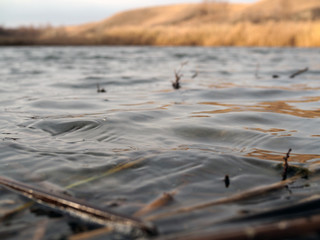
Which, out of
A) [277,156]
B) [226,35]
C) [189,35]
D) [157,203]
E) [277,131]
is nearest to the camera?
[157,203]

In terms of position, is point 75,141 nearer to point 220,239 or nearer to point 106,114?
point 106,114

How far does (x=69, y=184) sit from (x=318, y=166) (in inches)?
52.3

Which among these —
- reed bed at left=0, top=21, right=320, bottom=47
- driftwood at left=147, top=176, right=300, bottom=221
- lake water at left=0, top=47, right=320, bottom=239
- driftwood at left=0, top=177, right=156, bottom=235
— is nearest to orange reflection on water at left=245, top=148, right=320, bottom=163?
lake water at left=0, top=47, right=320, bottom=239

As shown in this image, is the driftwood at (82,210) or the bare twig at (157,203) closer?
the driftwood at (82,210)

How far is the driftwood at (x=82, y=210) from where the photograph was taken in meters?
1.17

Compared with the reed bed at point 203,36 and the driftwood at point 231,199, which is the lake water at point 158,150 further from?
the reed bed at point 203,36

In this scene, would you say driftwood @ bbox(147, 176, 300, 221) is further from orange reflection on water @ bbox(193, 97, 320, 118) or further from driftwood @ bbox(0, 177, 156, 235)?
orange reflection on water @ bbox(193, 97, 320, 118)

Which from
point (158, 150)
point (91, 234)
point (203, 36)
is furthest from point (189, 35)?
point (91, 234)

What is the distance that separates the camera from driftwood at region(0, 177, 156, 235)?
1174mm

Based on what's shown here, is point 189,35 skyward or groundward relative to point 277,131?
skyward

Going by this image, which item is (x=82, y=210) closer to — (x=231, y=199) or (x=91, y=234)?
(x=91, y=234)

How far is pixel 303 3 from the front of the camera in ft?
242

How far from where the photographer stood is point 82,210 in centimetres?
138

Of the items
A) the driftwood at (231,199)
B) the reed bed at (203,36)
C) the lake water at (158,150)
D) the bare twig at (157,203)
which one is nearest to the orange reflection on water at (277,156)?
the lake water at (158,150)
